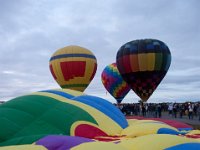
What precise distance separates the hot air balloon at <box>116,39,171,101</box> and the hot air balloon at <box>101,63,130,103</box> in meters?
7.83

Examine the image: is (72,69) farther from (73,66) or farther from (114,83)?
(114,83)

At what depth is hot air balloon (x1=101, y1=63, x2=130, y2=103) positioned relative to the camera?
28.8 m

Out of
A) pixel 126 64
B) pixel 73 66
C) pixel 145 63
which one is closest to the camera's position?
pixel 145 63

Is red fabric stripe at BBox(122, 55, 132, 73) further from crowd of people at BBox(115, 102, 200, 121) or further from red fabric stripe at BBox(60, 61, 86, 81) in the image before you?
red fabric stripe at BBox(60, 61, 86, 81)

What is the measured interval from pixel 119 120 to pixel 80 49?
18.5 metres

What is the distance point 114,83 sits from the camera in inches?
1148

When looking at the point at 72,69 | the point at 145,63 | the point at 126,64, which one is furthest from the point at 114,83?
the point at 145,63

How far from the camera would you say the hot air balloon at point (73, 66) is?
2247 centimetres

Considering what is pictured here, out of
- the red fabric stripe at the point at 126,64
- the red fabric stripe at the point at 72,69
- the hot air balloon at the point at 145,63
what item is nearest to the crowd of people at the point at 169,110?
the hot air balloon at the point at 145,63

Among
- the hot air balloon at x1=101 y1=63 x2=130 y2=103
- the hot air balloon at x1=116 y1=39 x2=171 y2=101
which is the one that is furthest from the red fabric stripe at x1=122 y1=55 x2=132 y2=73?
the hot air balloon at x1=101 y1=63 x2=130 y2=103

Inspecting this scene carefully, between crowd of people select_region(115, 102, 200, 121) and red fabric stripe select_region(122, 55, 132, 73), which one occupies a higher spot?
red fabric stripe select_region(122, 55, 132, 73)

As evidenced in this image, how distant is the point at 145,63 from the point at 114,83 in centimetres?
952

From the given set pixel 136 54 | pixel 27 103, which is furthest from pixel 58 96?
pixel 136 54

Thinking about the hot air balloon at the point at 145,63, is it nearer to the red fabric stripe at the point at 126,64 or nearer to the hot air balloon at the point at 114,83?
the red fabric stripe at the point at 126,64
